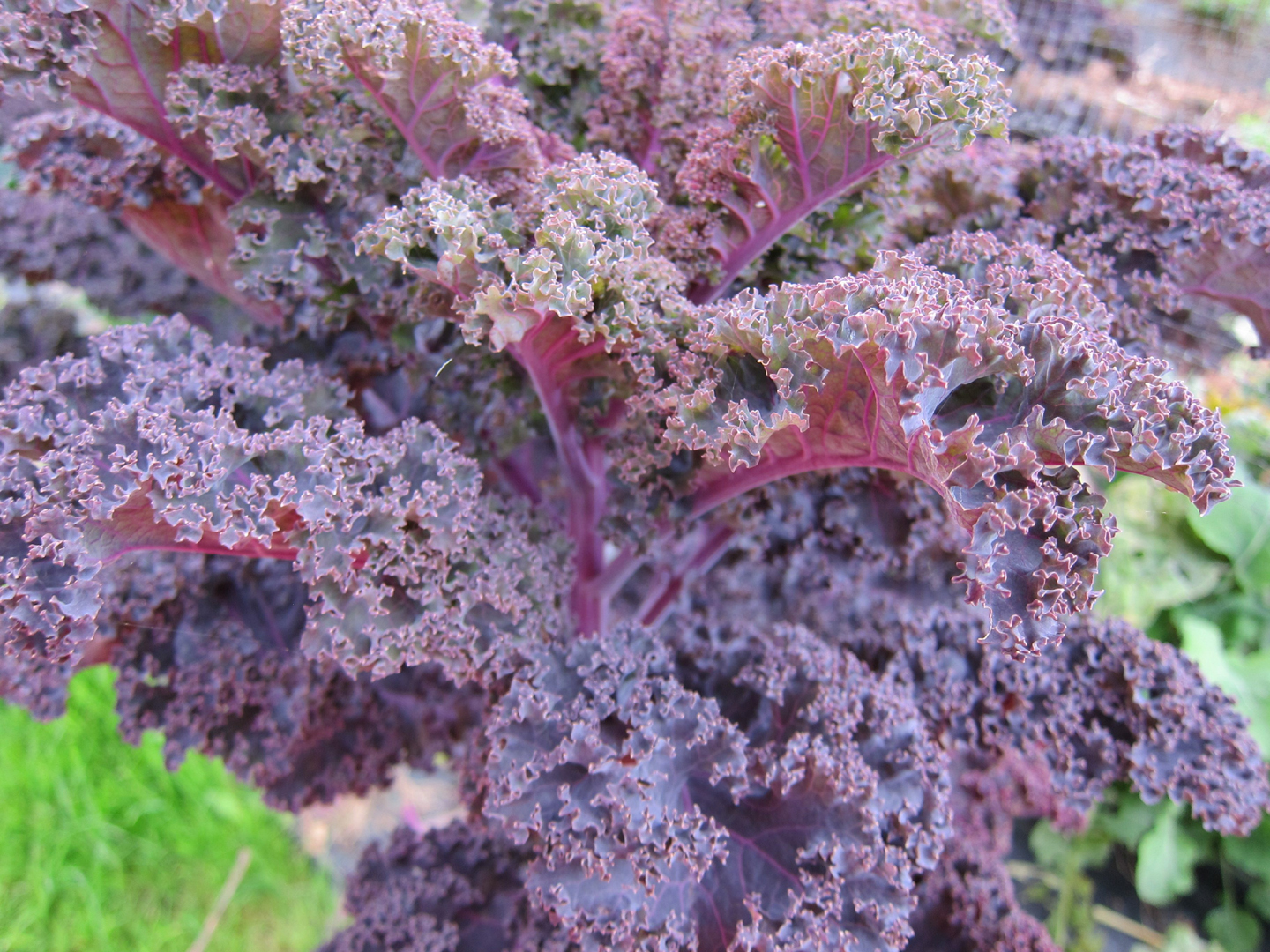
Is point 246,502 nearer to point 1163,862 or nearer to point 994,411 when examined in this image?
point 994,411

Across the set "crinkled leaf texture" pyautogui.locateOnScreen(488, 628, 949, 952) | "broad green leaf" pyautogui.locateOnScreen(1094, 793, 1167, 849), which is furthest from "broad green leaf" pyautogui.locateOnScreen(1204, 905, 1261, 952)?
"crinkled leaf texture" pyautogui.locateOnScreen(488, 628, 949, 952)

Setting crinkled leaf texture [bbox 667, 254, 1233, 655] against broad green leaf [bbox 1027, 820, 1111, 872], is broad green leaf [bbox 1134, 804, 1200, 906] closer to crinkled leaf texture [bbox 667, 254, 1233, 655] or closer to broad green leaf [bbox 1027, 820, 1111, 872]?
broad green leaf [bbox 1027, 820, 1111, 872]

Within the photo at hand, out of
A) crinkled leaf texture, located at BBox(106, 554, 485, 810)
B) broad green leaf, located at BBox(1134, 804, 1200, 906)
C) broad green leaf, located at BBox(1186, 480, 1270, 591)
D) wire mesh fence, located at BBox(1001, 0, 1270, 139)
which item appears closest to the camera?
crinkled leaf texture, located at BBox(106, 554, 485, 810)

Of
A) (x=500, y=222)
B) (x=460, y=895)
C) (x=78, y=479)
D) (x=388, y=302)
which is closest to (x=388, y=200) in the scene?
(x=388, y=302)

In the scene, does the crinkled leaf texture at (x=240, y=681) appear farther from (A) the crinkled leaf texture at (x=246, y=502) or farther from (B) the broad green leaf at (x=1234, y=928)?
(B) the broad green leaf at (x=1234, y=928)

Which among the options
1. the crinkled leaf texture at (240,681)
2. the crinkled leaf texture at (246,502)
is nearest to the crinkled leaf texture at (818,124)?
the crinkled leaf texture at (246,502)

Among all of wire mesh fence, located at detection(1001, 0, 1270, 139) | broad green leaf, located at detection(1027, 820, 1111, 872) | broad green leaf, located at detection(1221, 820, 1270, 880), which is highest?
wire mesh fence, located at detection(1001, 0, 1270, 139)

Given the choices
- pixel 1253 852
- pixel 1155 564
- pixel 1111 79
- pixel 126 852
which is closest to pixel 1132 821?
pixel 1253 852

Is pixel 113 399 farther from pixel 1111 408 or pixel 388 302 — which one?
pixel 1111 408
